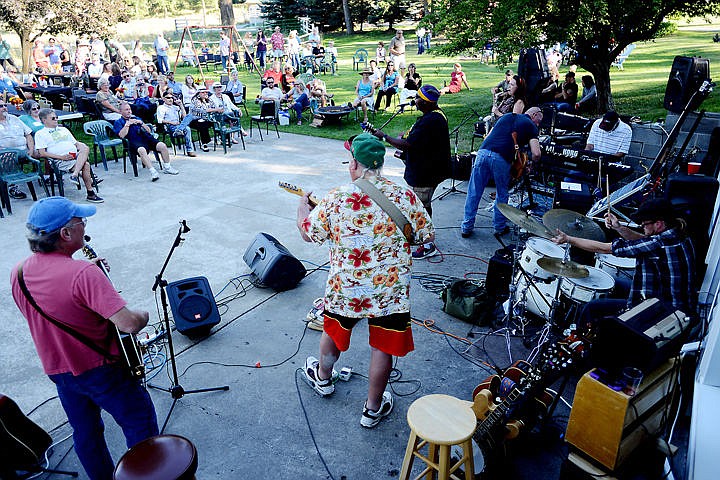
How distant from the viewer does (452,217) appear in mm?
7461

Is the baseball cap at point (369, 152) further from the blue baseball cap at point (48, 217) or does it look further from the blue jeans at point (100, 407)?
the blue jeans at point (100, 407)

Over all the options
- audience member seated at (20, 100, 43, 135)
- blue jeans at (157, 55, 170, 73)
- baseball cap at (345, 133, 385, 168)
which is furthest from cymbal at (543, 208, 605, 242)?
blue jeans at (157, 55, 170, 73)

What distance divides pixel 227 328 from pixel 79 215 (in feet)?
8.08

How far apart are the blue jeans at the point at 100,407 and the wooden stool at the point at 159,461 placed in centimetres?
47

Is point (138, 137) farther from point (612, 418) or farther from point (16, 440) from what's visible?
point (612, 418)

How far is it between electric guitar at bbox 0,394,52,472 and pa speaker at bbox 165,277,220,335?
1460mm

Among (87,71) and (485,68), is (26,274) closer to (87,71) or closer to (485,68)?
(87,71)

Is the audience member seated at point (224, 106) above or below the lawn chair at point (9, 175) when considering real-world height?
above

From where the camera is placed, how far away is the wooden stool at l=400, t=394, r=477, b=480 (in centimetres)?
266

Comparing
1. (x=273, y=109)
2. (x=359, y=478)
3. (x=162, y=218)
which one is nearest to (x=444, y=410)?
(x=359, y=478)

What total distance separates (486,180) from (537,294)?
2.37 m

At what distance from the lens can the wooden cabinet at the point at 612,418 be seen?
282cm

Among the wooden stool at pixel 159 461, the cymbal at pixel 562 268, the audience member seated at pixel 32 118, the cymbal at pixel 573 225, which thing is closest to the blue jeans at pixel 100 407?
the wooden stool at pixel 159 461

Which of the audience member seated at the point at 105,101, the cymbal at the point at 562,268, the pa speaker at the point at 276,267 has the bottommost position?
the pa speaker at the point at 276,267
